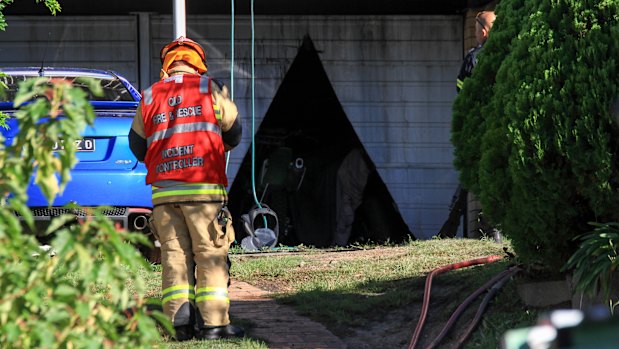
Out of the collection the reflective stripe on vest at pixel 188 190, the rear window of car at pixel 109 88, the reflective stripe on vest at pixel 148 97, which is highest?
the rear window of car at pixel 109 88

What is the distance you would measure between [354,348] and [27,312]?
3339mm

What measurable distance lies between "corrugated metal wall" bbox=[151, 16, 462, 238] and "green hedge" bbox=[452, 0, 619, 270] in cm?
791

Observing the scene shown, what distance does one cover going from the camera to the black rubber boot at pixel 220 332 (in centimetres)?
603

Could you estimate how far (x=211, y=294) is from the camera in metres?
6.12

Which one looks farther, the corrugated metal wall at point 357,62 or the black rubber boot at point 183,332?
the corrugated metal wall at point 357,62

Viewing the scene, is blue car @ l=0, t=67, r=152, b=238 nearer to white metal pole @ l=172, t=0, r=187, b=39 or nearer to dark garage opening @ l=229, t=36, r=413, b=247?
white metal pole @ l=172, t=0, r=187, b=39

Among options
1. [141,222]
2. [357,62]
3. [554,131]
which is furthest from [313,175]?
[554,131]

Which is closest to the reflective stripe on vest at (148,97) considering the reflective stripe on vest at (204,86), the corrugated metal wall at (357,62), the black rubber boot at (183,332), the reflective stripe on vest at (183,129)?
the reflective stripe on vest at (183,129)

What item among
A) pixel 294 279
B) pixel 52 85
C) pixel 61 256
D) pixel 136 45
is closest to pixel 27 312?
pixel 61 256

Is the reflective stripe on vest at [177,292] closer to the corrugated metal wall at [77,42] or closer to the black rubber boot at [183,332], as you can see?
the black rubber boot at [183,332]

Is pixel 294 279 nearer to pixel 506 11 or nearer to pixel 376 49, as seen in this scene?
pixel 506 11

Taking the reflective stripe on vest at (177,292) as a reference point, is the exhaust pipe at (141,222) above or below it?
above

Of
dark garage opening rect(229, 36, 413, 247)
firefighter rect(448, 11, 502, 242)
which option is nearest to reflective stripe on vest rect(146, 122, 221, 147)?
firefighter rect(448, 11, 502, 242)

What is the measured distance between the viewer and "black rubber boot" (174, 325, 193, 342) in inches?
239
